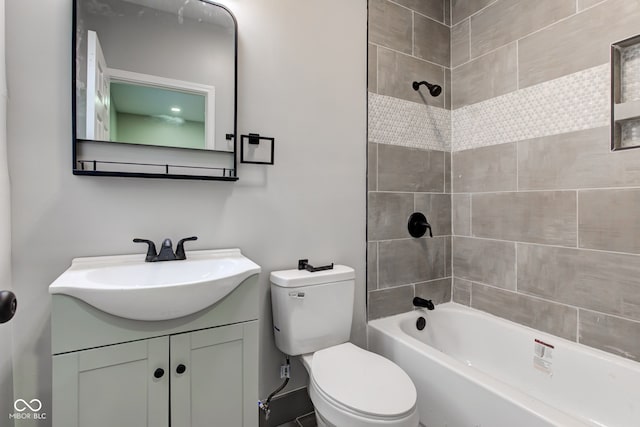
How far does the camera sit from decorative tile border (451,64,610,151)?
1480 mm

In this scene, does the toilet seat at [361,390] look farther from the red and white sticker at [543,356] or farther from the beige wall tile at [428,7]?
the beige wall tile at [428,7]

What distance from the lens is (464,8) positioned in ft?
6.93

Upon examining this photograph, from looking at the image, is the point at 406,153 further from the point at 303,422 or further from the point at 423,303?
the point at 303,422

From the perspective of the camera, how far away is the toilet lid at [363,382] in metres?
1.09

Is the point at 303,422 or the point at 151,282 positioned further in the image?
the point at 303,422

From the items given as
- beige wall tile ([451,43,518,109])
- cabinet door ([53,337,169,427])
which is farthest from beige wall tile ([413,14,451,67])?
cabinet door ([53,337,169,427])

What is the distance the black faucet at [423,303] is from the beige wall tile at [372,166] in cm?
77

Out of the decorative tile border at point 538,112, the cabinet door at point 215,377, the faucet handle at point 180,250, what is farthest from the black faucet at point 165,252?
the decorative tile border at point 538,112

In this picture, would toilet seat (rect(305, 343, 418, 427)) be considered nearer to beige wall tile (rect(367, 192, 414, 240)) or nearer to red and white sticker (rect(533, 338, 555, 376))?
beige wall tile (rect(367, 192, 414, 240))

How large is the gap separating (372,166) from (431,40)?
3.35ft

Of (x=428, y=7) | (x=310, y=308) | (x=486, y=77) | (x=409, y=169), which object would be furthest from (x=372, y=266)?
(x=428, y=7)

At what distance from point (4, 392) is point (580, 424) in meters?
1.94

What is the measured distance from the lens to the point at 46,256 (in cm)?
121

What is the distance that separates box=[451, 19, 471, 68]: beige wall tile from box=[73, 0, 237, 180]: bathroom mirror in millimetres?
1537
